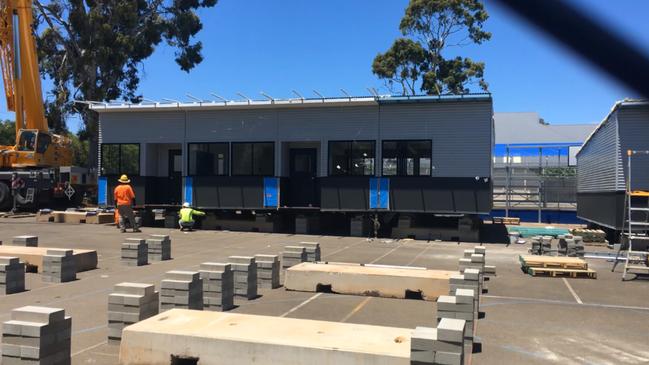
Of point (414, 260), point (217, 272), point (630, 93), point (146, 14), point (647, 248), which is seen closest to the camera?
point (630, 93)

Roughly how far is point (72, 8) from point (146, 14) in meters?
5.32

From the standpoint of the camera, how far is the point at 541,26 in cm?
186

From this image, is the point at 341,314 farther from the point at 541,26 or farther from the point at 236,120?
the point at 236,120

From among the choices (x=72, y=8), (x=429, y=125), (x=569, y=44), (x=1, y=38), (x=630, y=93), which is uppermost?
(x=72, y=8)

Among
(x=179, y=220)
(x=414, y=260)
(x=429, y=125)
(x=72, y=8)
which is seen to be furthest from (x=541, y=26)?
(x=72, y=8)

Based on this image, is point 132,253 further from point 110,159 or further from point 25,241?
point 110,159

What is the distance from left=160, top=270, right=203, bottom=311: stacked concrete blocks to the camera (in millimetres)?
7457

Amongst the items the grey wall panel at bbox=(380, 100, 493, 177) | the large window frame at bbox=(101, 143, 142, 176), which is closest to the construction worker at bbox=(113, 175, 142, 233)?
the large window frame at bbox=(101, 143, 142, 176)

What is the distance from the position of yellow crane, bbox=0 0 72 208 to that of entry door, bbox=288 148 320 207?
14.7 meters

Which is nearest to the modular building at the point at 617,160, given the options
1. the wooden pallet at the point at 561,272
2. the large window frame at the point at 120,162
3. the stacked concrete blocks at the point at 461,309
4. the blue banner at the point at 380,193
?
the wooden pallet at the point at 561,272

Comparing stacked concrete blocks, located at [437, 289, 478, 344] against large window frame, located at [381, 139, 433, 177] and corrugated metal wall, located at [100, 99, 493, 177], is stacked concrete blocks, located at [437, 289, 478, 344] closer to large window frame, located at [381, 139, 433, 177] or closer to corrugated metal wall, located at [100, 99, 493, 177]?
corrugated metal wall, located at [100, 99, 493, 177]

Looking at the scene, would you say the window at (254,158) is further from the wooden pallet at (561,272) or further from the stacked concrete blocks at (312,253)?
the wooden pallet at (561,272)

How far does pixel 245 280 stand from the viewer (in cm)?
923

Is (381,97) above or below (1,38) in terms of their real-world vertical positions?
below
